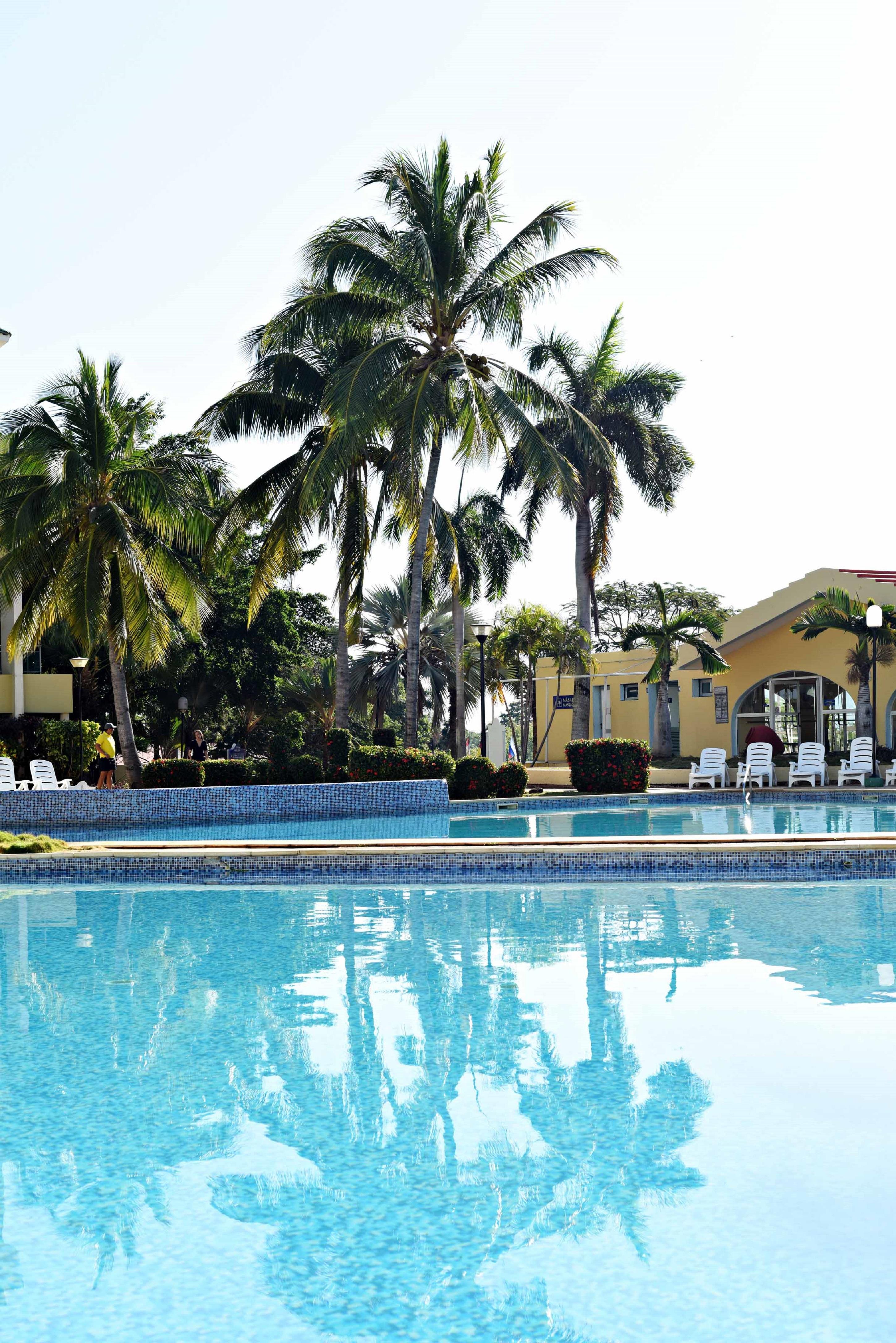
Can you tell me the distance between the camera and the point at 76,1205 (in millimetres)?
3961

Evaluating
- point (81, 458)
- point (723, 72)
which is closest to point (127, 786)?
point (81, 458)

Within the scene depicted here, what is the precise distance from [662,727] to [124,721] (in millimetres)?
15201

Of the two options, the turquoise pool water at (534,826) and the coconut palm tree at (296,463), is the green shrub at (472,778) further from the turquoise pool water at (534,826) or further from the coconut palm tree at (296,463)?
the coconut palm tree at (296,463)

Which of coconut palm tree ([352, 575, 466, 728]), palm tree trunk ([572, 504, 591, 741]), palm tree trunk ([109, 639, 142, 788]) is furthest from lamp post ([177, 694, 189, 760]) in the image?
palm tree trunk ([109, 639, 142, 788])

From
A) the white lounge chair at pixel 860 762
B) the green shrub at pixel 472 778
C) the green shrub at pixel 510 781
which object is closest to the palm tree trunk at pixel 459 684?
the green shrub at pixel 510 781

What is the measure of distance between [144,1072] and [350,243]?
1732 cm

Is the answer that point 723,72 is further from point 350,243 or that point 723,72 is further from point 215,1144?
point 215,1144

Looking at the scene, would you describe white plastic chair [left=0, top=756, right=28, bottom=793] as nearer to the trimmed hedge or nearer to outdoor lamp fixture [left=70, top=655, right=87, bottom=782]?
outdoor lamp fixture [left=70, top=655, right=87, bottom=782]

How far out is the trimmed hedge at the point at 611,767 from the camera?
23.9m

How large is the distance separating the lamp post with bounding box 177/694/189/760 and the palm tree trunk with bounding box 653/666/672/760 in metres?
13.6

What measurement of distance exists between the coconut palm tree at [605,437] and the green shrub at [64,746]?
11371 millimetres

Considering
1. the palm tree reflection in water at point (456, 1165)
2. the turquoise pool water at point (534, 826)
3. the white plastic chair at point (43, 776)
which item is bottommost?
the palm tree reflection in water at point (456, 1165)

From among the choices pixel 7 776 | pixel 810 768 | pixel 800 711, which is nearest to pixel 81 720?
pixel 7 776

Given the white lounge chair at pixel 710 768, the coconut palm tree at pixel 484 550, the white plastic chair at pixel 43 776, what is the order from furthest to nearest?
1. the coconut palm tree at pixel 484 550
2. the white lounge chair at pixel 710 768
3. the white plastic chair at pixel 43 776
